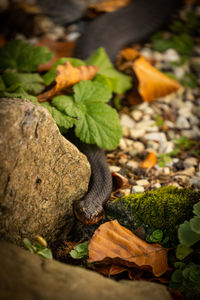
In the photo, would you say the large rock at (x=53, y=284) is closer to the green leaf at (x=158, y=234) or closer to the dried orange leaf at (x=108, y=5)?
the green leaf at (x=158, y=234)

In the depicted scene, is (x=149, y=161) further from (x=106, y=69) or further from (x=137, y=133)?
(x=106, y=69)

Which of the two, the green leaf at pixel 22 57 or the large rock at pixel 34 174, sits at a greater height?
the green leaf at pixel 22 57

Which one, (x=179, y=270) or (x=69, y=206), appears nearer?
(x=179, y=270)

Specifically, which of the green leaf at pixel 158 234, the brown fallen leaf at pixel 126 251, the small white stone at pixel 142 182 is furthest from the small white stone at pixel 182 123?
the brown fallen leaf at pixel 126 251

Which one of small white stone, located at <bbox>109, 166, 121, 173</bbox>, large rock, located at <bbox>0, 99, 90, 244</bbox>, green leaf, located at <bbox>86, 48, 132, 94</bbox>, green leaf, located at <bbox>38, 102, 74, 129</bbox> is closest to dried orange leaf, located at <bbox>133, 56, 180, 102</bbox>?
green leaf, located at <bbox>86, 48, 132, 94</bbox>

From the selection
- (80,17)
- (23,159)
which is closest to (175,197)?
(23,159)

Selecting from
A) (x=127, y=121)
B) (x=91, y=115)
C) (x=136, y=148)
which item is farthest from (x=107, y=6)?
(x=91, y=115)

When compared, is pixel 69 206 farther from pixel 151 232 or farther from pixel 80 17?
pixel 80 17
